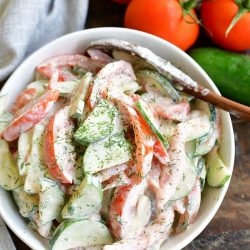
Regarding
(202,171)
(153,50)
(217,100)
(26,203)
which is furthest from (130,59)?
(26,203)

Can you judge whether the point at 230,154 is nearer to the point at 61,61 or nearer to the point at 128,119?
the point at 128,119

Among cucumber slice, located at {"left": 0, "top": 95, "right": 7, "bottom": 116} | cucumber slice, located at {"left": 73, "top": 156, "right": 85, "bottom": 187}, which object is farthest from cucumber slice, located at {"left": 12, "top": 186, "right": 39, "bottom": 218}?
cucumber slice, located at {"left": 0, "top": 95, "right": 7, "bottom": 116}

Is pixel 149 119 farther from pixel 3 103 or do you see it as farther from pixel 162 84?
pixel 3 103

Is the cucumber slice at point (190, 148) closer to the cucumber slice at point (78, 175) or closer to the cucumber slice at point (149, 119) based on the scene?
the cucumber slice at point (149, 119)

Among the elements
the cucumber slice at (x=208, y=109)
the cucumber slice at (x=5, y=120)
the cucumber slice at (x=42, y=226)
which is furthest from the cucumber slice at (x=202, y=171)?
the cucumber slice at (x=5, y=120)

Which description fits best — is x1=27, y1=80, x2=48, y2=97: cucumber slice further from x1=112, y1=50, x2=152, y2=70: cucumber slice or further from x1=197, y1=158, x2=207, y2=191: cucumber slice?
x1=197, y1=158, x2=207, y2=191: cucumber slice
